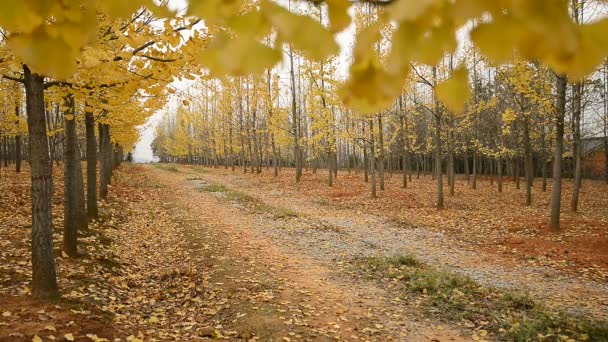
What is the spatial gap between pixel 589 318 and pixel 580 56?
6051mm

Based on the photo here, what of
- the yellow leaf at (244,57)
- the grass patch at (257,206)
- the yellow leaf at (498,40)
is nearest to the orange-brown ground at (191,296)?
the grass patch at (257,206)

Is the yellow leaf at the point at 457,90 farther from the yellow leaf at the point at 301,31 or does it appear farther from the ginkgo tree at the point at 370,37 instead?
the yellow leaf at the point at 301,31

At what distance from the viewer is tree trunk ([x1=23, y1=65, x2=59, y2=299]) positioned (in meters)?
5.00

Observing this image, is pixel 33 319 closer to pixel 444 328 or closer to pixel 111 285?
pixel 111 285

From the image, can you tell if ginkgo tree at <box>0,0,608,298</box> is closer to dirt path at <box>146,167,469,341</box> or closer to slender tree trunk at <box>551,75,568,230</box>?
dirt path at <box>146,167,469,341</box>

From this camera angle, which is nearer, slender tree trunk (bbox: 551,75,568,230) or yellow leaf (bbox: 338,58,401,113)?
yellow leaf (bbox: 338,58,401,113)

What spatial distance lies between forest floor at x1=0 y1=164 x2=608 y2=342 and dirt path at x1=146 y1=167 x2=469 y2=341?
0.08ft

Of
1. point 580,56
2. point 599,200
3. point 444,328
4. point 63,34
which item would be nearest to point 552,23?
point 580,56

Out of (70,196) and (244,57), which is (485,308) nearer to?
(244,57)

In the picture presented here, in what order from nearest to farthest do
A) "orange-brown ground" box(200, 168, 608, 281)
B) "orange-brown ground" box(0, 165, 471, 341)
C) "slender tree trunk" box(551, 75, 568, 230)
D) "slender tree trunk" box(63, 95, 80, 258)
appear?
1. "orange-brown ground" box(0, 165, 471, 341)
2. "slender tree trunk" box(63, 95, 80, 258)
3. "orange-brown ground" box(200, 168, 608, 281)
4. "slender tree trunk" box(551, 75, 568, 230)

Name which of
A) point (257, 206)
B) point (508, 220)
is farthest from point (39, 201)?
point (508, 220)

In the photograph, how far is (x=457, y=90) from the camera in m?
1.22

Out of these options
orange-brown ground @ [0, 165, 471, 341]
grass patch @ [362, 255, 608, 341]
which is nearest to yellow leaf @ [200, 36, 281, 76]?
orange-brown ground @ [0, 165, 471, 341]

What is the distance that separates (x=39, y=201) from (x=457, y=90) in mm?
5304
